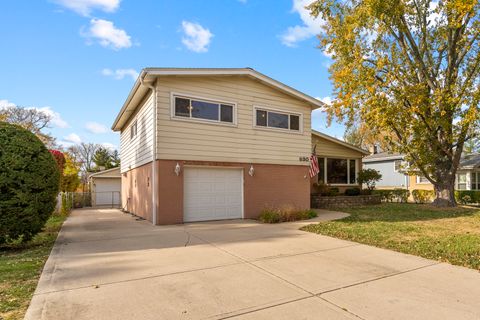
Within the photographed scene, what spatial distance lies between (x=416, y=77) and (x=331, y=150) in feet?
18.9

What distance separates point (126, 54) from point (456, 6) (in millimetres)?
13649

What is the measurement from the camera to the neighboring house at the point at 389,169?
26044mm

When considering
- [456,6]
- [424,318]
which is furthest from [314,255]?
[456,6]

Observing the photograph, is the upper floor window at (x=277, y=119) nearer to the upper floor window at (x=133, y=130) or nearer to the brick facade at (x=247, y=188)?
the brick facade at (x=247, y=188)

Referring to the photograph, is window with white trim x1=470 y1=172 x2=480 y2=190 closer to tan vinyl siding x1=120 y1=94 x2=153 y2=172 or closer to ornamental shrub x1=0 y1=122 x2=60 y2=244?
tan vinyl siding x1=120 y1=94 x2=153 y2=172

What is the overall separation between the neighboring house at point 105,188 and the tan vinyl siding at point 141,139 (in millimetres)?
10029

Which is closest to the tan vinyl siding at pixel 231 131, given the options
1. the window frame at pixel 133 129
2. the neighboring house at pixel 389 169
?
the window frame at pixel 133 129

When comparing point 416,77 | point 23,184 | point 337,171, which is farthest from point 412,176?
point 23,184

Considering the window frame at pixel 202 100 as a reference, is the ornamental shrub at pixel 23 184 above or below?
below

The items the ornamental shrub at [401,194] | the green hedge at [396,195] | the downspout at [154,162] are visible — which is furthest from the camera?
the ornamental shrub at [401,194]

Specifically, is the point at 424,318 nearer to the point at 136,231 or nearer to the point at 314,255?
the point at 314,255

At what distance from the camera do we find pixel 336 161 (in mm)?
18547

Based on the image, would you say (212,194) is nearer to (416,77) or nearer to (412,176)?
(416,77)

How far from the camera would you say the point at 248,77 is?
1205 cm
